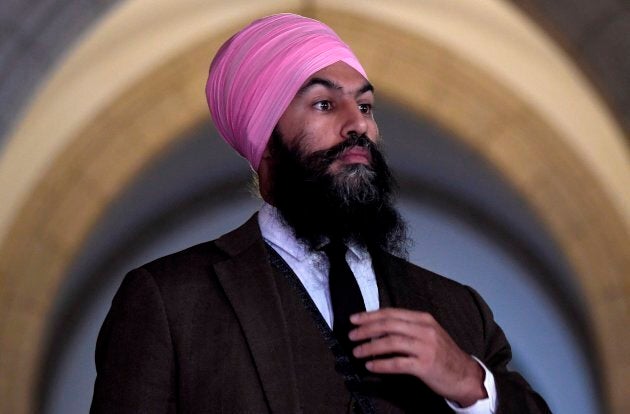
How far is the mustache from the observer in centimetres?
180

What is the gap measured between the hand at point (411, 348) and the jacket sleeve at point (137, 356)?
301 mm

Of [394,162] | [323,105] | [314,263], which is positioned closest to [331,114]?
[323,105]

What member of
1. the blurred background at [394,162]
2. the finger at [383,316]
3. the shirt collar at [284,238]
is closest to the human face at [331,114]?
the shirt collar at [284,238]

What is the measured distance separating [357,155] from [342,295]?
0.22 m

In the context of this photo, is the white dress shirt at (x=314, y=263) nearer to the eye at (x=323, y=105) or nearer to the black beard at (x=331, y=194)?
the black beard at (x=331, y=194)

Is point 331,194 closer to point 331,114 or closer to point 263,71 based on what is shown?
point 331,114

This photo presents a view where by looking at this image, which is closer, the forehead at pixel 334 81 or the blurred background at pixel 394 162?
the forehead at pixel 334 81

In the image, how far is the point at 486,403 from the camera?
168 cm

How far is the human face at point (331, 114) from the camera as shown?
5.95 feet

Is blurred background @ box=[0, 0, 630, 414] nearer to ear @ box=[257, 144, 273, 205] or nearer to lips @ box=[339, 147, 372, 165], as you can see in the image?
ear @ box=[257, 144, 273, 205]

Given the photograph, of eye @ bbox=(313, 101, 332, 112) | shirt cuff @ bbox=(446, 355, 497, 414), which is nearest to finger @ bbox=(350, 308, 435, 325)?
shirt cuff @ bbox=(446, 355, 497, 414)

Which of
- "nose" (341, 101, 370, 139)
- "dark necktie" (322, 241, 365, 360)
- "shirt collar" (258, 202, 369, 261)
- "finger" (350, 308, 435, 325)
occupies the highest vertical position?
→ "nose" (341, 101, 370, 139)

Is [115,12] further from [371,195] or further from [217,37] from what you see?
[371,195]

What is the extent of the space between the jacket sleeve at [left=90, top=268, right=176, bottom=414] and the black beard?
0.90ft
